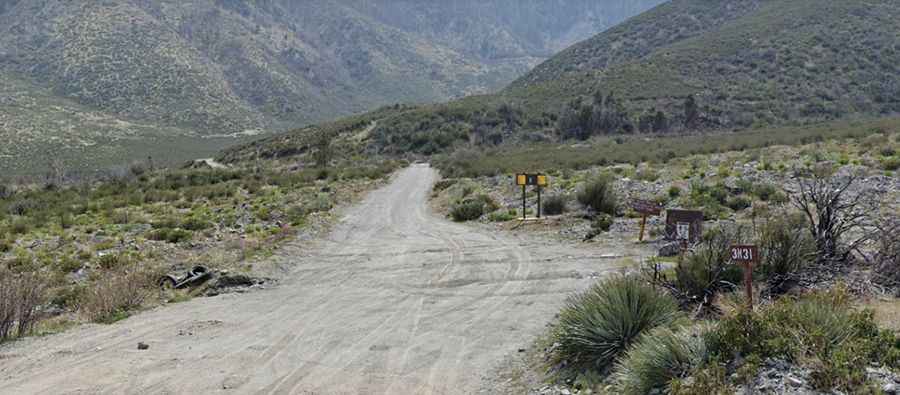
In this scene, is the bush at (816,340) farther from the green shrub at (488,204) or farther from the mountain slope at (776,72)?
the mountain slope at (776,72)

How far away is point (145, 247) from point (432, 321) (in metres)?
11.5

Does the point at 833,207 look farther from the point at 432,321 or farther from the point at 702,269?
the point at 432,321

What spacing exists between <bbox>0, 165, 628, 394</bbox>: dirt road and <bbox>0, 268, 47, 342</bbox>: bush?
18.5 inches

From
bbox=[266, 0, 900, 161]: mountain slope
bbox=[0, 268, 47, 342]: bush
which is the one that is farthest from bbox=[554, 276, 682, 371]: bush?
bbox=[266, 0, 900, 161]: mountain slope

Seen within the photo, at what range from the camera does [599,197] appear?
741 inches

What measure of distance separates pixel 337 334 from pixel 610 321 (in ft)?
13.6

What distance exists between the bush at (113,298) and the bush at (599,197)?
1291 centimetres

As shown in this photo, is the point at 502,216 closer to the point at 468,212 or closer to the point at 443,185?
the point at 468,212

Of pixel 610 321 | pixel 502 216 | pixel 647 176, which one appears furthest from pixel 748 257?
pixel 647 176

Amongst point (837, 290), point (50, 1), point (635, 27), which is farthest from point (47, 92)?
point (837, 290)

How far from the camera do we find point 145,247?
1683cm

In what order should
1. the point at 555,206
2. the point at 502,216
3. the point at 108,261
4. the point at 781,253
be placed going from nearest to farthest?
the point at 781,253
the point at 108,261
the point at 555,206
the point at 502,216

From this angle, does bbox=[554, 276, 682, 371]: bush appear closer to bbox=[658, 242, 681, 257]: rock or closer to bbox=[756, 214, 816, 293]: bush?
Answer: bbox=[756, 214, 816, 293]: bush

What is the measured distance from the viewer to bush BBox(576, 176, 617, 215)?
18453 millimetres
